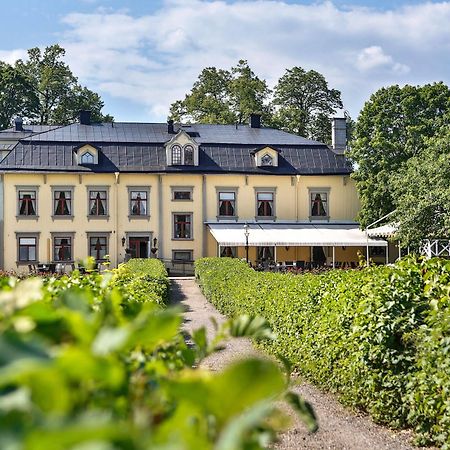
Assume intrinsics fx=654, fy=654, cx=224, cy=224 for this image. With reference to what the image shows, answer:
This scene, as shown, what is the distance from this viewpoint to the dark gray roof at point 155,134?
31297 mm

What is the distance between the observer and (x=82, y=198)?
30.0 metres

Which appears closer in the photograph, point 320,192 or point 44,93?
point 320,192

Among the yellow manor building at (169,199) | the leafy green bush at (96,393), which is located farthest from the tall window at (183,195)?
the leafy green bush at (96,393)

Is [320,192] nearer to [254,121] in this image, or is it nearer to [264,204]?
[264,204]

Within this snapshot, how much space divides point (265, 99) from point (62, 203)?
23.1m

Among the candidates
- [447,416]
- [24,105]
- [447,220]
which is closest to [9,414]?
[447,416]

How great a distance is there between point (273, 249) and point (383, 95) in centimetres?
877

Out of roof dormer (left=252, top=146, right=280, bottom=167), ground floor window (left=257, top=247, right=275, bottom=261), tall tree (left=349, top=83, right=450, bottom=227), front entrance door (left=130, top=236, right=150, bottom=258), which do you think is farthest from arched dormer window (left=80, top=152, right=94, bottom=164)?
tall tree (left=349, top=83, right=450, bottom=227)

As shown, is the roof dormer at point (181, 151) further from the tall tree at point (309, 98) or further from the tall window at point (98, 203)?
the tall tree at point (309, 98)

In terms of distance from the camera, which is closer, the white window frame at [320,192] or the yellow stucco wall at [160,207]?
the yellow stucco wall at [160,207]

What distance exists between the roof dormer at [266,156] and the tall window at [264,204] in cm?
141

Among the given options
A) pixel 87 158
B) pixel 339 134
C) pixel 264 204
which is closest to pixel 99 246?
pixel 87 158

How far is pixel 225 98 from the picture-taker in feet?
163

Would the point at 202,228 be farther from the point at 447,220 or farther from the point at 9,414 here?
the point at 9,414
